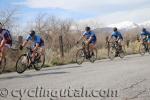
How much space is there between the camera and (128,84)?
35.0ft

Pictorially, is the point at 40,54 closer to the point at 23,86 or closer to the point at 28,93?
the point at 23,86

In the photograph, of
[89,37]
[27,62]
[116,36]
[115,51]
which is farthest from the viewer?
[115,51]

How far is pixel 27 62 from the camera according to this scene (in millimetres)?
16938

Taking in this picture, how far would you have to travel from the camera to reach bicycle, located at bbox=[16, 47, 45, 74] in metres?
16.5

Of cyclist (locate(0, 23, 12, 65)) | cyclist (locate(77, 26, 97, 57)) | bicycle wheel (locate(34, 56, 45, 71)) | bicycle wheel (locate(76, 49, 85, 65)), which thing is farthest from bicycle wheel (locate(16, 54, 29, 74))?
cyclist (locate(77, 26, 97, 57))

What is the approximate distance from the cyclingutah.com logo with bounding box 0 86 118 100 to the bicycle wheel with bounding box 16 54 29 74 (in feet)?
20.5

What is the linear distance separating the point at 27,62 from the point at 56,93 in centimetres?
777

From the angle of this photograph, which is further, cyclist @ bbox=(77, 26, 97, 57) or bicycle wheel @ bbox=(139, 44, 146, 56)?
bicycle wheel @ bbox=(139, 44, 146, 56)

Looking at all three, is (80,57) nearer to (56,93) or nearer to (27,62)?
(27,62)

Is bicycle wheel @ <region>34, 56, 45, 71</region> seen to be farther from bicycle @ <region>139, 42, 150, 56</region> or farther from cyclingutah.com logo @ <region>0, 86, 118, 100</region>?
bicycle @ <region>139, 42, 150, 56</region>

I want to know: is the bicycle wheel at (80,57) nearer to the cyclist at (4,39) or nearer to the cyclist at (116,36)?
the cyclist at (116,36)

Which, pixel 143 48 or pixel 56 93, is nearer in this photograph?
pixel 56 93

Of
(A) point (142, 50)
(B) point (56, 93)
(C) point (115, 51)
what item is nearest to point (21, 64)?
(B) point (56, 93)

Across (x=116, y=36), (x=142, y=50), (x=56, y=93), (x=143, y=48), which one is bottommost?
(x=142, y=50)
